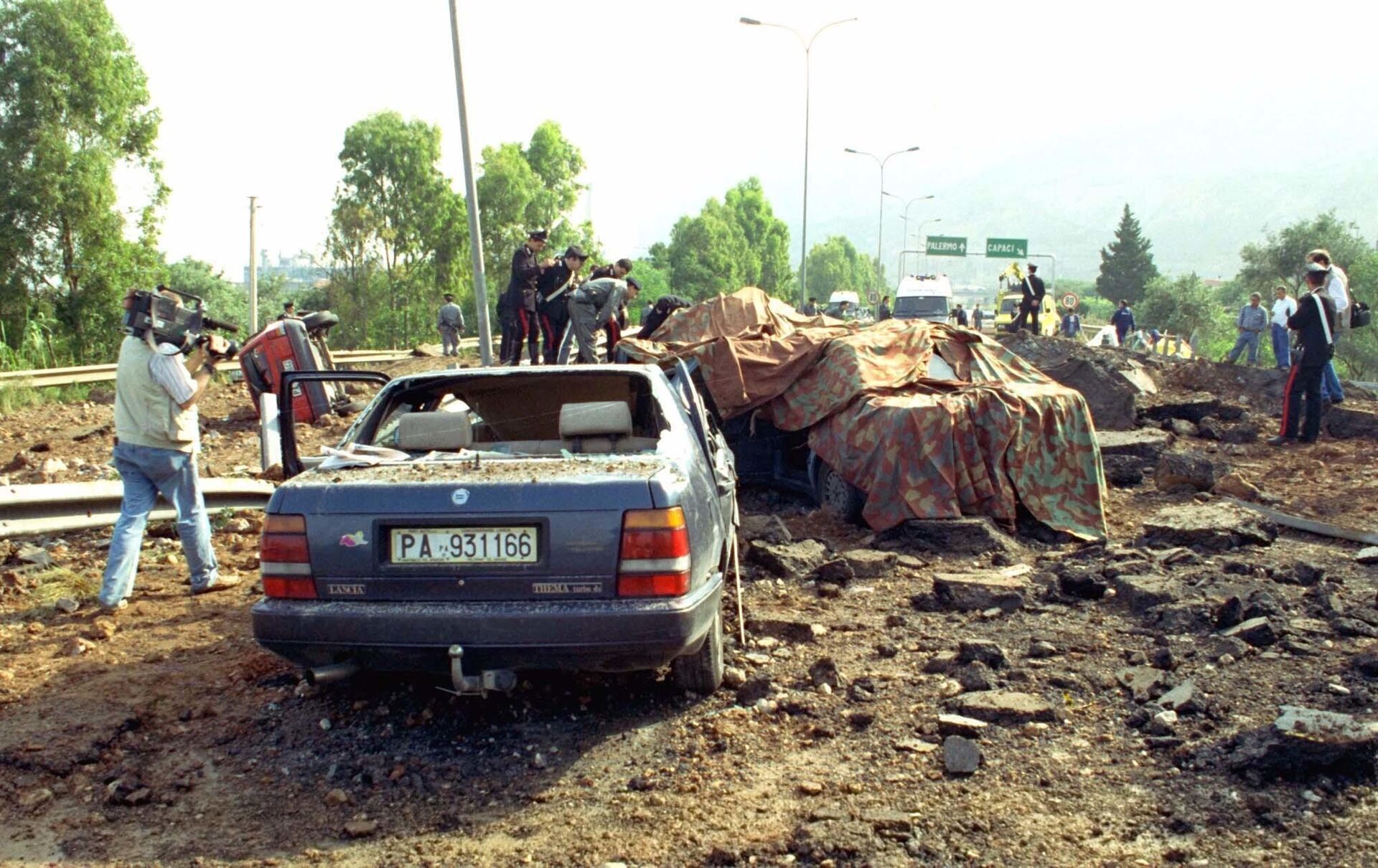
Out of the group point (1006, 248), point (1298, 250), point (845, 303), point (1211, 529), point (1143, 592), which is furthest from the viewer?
point (1006, 248)

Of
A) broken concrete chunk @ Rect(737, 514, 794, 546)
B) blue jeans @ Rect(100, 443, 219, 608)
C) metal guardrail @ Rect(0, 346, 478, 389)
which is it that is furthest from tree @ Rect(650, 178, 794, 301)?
blue jeans @ Rect(100, 443, 219, 608)

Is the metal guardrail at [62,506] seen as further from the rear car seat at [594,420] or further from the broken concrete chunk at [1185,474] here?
the broken concrete chunk at [1185,474]

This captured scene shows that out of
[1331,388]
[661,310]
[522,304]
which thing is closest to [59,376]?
[522,304]

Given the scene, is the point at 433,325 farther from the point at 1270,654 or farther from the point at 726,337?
the point at 1270,654

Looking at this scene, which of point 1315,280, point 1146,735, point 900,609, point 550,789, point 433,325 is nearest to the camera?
point 550,789

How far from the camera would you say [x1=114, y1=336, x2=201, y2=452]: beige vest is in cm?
607

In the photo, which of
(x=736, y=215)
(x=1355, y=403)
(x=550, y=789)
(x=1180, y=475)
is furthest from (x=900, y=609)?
(x=736, y=215)

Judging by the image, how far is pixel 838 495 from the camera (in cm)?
848

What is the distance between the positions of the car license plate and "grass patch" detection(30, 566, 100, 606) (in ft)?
11.3

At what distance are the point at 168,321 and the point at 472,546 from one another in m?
3.15

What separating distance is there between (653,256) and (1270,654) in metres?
82.6

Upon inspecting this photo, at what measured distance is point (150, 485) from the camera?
629 cm

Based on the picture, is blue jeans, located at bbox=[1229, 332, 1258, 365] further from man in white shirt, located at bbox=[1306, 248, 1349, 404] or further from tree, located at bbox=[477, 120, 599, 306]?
tree, located at bbox=[477, 120, 599, 306]

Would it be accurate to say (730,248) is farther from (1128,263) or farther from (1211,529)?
(1211,529)
